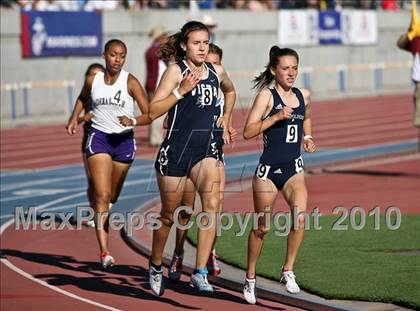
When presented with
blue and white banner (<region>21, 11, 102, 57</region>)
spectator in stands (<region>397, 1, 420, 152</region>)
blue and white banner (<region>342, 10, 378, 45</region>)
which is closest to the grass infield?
spectator in stands (<region>397, 1, 420, 152</region>)

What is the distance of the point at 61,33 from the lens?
36.0 metres

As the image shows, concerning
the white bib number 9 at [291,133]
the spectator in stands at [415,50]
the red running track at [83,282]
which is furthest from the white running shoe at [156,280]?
the spectator in stands at [415,50]

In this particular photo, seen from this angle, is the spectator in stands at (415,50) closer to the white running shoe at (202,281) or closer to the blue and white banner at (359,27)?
the white running shoe at (202,281)

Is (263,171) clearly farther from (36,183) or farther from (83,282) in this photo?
(36,183)

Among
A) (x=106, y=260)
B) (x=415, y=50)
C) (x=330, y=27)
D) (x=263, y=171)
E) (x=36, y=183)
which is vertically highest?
(x=415, y=50)

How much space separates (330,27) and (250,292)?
119ft

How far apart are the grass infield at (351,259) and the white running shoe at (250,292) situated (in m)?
0.56

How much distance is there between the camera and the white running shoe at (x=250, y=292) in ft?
35.7

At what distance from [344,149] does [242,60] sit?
1654cm

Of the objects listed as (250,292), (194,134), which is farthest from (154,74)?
(250,292)

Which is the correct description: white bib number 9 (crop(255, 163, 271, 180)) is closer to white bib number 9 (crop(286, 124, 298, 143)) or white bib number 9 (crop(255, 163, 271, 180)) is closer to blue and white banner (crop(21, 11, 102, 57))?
white bib number 9 (crop(286, 124, 298, 143))

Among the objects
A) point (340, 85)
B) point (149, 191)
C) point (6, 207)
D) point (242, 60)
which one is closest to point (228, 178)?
point (149, 191)

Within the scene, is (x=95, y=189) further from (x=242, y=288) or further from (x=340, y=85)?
(x=340, y=85)

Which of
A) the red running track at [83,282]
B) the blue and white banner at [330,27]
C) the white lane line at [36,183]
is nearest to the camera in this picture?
the red running track at [83,282]
